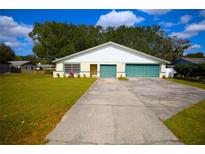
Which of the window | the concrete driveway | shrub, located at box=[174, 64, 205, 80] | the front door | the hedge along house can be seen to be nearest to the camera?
the concrete driveway


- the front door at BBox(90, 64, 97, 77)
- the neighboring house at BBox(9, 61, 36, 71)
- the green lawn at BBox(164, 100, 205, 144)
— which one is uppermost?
the neighboring house at BBox(9, 61, 36, 71)

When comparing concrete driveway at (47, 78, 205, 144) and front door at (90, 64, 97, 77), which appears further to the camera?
front door at (90, 64, 97, 77)

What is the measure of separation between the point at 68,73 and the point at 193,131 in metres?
19.5

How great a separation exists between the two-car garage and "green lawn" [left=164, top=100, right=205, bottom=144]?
633 inches

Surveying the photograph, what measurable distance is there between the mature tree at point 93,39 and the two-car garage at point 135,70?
12.2 metres

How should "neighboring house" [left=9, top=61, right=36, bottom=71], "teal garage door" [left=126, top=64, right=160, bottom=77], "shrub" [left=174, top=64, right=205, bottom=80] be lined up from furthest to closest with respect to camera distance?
"neighboring house" [left=9, top=61, right=36, bottom=71] < "teal garage door" [left=126, top=64, right=160, bottom=77] < "shrub" [left=174, top=64, right=205, bottom=80]

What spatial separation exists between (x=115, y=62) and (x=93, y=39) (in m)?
18.5

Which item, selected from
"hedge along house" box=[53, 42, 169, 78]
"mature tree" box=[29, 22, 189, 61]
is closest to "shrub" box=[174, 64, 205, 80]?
"hedge along house" box=[53, 42, 169, 78]

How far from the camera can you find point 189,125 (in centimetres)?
427

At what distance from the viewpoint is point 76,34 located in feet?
110

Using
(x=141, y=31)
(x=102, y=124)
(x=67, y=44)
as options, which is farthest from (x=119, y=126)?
(x=141, y=31)

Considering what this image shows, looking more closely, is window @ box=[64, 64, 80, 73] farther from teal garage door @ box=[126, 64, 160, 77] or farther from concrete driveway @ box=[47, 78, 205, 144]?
concrete driveway @ box=[47, 78, 205, 144]

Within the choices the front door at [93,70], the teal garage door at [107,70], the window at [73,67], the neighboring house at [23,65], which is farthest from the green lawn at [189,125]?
the neighboring house at [23,65]

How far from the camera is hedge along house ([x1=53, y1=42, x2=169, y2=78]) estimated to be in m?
21.3
